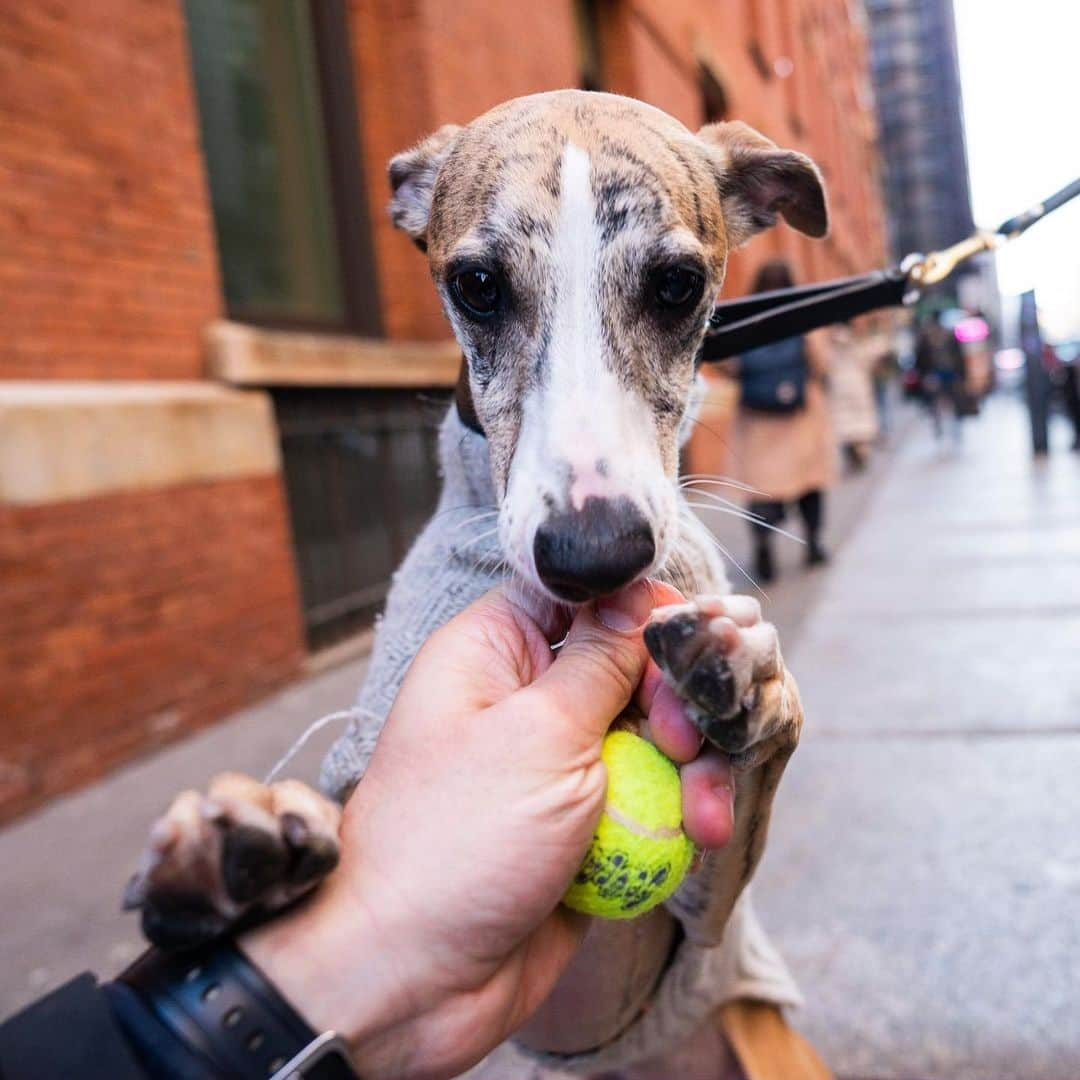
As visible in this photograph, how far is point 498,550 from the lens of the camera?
1558 millimetres

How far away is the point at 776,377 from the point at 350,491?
302 cm

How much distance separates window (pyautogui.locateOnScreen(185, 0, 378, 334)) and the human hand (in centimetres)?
470

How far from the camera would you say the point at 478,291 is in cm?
166

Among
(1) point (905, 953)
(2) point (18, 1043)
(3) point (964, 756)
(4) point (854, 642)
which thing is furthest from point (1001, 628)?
(2) point (18, 1043)

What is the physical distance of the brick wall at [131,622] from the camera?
3.69 m

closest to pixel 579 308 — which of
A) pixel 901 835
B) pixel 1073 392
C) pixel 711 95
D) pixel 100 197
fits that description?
pixel 901 835

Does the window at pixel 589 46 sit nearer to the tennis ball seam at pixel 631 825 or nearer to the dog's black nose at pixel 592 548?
the dog's black nose at pixel 592 548

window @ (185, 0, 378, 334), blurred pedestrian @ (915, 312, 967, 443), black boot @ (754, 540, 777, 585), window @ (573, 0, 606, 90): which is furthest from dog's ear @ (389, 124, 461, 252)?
blurred pedestrian @ (915, 312, 967, 443)

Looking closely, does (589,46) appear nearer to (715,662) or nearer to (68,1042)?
(715,662)

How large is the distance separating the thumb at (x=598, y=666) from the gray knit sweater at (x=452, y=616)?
26 centimetres

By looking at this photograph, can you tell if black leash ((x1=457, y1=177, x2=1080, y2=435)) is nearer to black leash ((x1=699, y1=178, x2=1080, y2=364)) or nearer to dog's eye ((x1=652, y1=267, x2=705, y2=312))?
black leash ((x1=699, y1=178, x2=1080, y2=364))

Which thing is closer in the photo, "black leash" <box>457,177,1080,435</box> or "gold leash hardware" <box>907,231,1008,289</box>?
"black leash" <box>457,177,1080,435</box>

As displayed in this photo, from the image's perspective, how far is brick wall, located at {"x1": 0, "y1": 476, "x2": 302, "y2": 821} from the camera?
3.69m

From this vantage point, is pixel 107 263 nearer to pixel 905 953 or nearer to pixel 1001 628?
pixel 905 953
